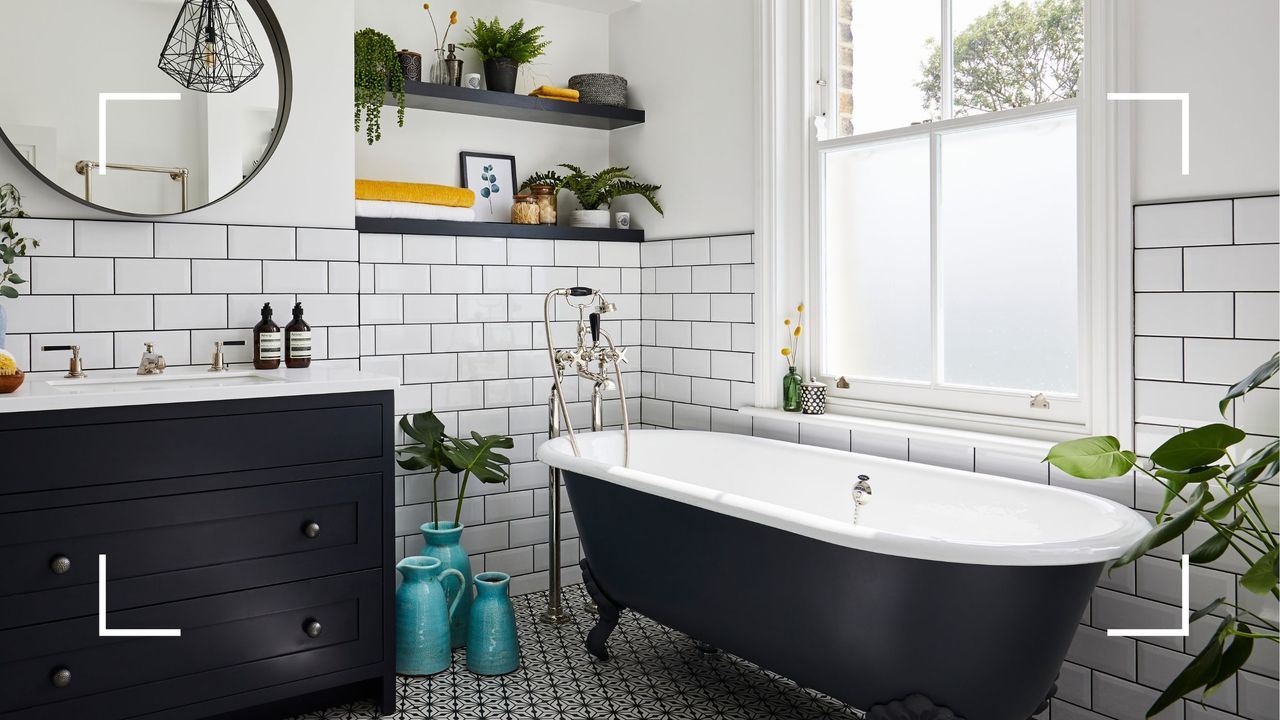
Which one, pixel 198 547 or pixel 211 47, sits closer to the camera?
pixel 198 547

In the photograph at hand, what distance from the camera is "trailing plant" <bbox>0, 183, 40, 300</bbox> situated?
246 centimetres

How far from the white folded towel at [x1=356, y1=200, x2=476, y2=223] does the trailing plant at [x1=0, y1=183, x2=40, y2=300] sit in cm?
102

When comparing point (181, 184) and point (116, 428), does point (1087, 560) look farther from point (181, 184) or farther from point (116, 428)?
point (181, 184)

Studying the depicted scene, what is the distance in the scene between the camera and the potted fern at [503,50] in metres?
3.67

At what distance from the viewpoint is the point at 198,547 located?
2.36 m

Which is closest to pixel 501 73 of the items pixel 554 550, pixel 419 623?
pixel 554 550

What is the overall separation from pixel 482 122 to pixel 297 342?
137 cm

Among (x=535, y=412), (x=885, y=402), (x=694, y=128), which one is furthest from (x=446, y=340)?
(x=885, y=402)

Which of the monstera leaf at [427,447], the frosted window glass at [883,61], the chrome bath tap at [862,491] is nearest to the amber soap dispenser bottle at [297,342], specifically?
the monstera leaf at [427,447]

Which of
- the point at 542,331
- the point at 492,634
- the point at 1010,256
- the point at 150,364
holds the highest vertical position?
the point at 1010,256

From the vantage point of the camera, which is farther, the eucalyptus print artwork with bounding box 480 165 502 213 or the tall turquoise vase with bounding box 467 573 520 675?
the eucalyptus print artwork with bounding box 480 165 502 213

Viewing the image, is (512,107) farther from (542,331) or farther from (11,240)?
(11,240)

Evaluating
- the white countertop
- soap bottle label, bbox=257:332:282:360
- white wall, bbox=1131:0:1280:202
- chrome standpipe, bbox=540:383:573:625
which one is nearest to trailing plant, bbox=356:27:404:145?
soap bottle label, bbox=257:332:282:360

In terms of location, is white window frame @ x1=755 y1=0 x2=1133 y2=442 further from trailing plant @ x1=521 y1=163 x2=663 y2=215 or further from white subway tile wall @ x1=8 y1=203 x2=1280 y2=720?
trailing plant @ x1=521 y1=163 x2=663 y2=215
